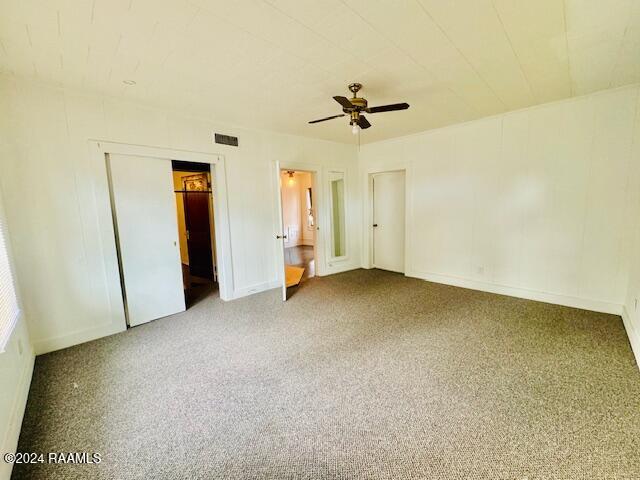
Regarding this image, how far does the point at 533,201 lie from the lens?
3.79 m

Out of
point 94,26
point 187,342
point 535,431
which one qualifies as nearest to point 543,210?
point 535,431

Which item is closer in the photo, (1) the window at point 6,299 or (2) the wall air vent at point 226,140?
(1) the window at point 6,299

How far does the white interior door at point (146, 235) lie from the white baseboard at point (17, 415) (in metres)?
1.13

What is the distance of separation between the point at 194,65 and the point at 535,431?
146 inches

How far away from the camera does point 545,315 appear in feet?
11.1

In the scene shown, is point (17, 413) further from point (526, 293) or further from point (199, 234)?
point (526, 293)

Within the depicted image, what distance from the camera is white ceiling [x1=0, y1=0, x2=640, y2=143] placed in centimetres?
178

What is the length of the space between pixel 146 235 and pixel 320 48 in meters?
2.88

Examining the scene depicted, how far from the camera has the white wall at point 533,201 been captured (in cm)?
325

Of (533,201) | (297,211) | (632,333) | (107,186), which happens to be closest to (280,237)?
(107,186)

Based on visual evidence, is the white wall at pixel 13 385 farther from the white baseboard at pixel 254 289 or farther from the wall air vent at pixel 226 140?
the white baseboard at pixel 254 289

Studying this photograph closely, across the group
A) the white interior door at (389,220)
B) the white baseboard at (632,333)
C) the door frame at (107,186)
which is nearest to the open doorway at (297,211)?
the white interior door at (389,220)

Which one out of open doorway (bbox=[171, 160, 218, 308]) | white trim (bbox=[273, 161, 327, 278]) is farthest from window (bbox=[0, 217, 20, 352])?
white trim (bbox=[273, 161, 327, 278])

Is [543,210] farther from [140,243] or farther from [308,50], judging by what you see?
[140,243]
